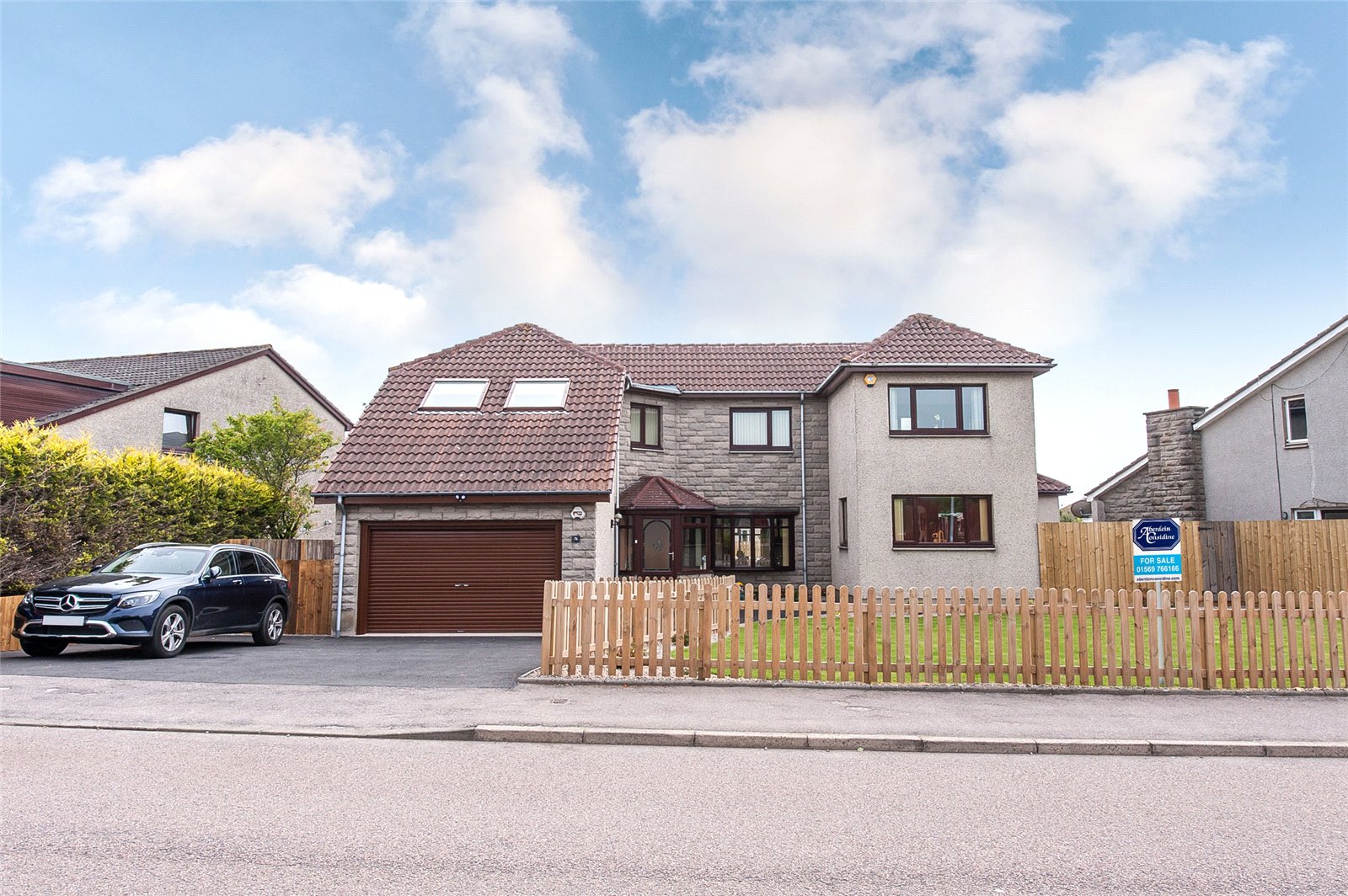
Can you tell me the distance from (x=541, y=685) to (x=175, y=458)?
11.6m

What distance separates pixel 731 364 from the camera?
26172mm

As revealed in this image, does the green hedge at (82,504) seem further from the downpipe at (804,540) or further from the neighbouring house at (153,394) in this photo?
Result: the downpipe at (804,540)

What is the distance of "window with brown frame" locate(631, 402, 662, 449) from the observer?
943 inches

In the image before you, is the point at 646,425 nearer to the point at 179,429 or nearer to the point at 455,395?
the point at 455,395

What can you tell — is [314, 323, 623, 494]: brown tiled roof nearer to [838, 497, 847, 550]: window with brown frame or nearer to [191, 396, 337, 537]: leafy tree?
[191, 396, 337, 537]: leafy tree

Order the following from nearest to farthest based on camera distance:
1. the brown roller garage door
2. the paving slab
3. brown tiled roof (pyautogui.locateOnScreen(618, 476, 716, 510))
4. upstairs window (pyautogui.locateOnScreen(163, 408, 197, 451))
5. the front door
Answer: the paving slab, the brown roller garage door, brown tiled roof (pyautogui.locateOnScreen(618, 476, 716, 510)), the front door, upstairs window (pyautogui.locateOnScreen(163, 408, 197, 451))

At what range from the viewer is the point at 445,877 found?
15.2 feet

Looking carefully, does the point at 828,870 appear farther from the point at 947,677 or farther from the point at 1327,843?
the point at 947,677

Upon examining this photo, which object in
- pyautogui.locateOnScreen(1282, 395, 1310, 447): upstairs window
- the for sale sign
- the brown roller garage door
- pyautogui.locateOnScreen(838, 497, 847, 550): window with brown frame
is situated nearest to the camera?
the for sale sign

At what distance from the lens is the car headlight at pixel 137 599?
12.8 metres

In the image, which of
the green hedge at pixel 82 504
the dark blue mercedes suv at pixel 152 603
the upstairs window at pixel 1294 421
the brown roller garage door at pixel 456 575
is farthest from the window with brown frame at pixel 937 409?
the green hedge at pixel 82 504

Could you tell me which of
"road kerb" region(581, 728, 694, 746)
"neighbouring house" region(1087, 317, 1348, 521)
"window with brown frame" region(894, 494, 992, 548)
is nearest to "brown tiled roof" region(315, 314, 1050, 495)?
"window with brown frame" region(894, 494, 992, 548)

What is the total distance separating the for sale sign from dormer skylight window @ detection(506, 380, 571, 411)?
495 inches

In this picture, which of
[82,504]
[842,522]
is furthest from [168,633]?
[842,522]
